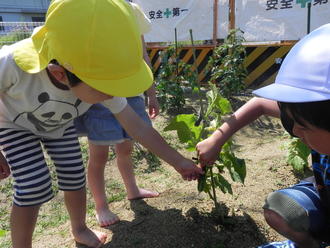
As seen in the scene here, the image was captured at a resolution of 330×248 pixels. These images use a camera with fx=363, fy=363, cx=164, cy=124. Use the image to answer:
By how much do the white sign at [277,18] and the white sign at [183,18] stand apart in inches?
12.5

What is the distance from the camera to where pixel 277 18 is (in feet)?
14.2

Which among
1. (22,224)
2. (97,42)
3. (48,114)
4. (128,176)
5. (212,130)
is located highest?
(97,42)

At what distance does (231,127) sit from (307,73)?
0.49m

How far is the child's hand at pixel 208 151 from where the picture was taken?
1435 millimetres

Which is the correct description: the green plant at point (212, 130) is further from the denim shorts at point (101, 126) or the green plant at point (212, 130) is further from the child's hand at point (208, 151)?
the denim shorts at point (101, 126)

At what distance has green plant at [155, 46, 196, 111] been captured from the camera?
376 centimetres

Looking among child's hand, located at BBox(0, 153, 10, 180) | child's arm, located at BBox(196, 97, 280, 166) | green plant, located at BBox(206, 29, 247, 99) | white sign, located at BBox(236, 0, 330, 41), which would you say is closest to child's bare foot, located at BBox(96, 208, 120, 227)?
child's hand, located at BBox(0, 153, 10, 180)

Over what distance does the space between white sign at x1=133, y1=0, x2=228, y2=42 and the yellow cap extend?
3924 millimetres

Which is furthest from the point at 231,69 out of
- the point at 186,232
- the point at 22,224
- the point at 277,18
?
the point at 22,224

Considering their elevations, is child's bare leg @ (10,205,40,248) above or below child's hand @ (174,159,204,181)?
below

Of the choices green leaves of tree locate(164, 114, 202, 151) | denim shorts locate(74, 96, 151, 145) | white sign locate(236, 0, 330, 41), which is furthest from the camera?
white sign locate(236, 0, 330, 41)

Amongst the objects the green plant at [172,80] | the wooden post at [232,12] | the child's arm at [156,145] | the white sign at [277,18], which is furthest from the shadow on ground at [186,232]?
the wooden post at [232,12]

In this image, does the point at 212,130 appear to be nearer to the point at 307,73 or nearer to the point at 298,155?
the point at 307,73

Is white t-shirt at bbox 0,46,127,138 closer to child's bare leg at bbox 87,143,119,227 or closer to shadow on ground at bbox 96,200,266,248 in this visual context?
child's bare leg at bbox 87,143,119,227
